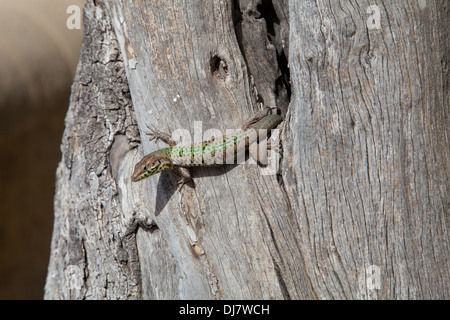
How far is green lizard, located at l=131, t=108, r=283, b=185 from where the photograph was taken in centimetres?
269

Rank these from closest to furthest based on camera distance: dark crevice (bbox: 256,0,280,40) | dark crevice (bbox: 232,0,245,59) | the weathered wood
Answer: the weathered wood < dark crevice (bbox: 232,0,245,59) < dark crevice (bbox: 256,0,280,40)

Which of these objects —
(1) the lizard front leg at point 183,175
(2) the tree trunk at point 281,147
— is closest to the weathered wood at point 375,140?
(2) the tree trunk at point 281,147

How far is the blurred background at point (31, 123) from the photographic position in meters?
2.65

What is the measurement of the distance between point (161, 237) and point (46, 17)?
1.89m

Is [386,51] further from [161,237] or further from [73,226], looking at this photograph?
[73,226]

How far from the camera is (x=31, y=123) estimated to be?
3.01 metres

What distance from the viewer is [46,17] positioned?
299 centimetres

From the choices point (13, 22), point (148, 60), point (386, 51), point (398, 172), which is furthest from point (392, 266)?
point (13, 22)

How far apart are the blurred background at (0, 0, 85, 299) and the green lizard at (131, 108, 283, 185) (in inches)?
34.2

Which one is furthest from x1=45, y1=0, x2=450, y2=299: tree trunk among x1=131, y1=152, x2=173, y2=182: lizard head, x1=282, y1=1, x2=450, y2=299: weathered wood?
x1=131, y1=152, x2=173, y2=182: lizard head

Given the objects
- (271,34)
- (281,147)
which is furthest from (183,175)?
(271,34)

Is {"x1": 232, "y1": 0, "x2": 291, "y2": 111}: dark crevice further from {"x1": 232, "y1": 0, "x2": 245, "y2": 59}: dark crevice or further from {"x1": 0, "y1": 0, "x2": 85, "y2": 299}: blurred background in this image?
{"x1": 0, "y1": 0, "x2": 85, "y2": 299}: blurred background

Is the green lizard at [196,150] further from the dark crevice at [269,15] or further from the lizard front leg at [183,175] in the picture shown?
the dark crevice at [269,15]

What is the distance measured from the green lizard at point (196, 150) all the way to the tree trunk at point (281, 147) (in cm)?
8
